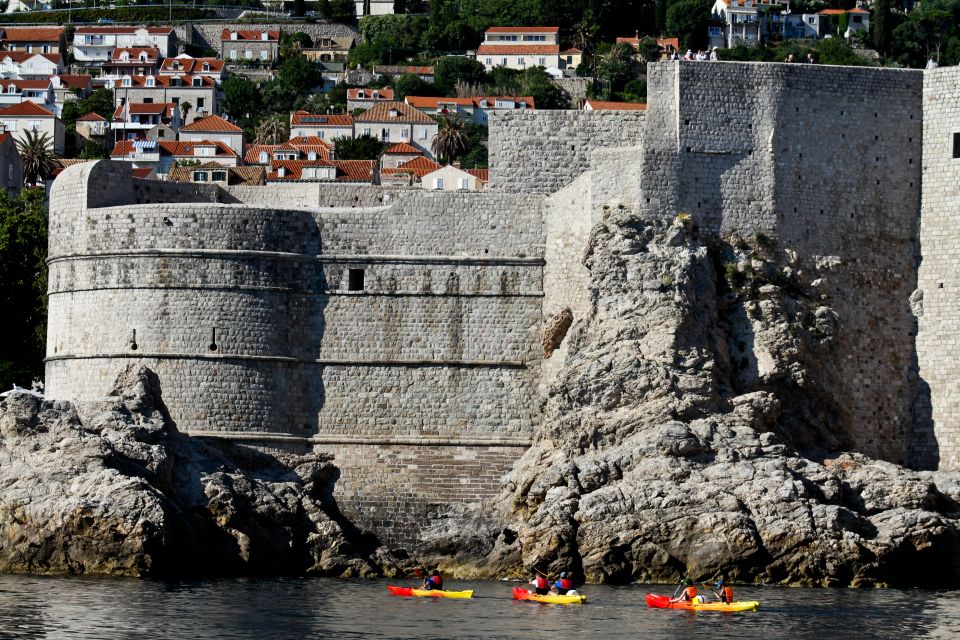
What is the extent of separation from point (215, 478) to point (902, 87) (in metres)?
17.5

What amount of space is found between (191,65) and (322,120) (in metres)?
21.8

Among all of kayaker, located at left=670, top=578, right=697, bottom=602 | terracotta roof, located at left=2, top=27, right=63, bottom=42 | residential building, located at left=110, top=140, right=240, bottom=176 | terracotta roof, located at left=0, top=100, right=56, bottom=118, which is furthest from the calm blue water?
terracotta roof, located at left=2, top=27, right=63, bottom=42

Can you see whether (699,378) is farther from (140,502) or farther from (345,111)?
(345,111)

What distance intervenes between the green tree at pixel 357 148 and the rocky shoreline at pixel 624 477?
53.4 m

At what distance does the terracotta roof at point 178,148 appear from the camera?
311 ft

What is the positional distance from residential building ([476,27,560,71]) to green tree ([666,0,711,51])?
685 centimetres

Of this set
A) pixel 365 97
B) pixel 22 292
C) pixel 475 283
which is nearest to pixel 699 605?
pixel 475 283

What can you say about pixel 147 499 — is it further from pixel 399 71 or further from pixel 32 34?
pixel 32 34

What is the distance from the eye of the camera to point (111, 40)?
5335 inches

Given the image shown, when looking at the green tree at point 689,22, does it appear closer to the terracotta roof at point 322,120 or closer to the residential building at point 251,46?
the residential building at point 251,46

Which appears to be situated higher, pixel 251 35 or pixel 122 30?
pixel 122 30

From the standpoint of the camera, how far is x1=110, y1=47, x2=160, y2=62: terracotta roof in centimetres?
12862

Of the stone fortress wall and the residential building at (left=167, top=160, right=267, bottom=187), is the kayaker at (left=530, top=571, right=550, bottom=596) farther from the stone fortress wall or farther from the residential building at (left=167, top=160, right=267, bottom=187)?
the residential building at (left=167, top=160, right=267, bottom=187)

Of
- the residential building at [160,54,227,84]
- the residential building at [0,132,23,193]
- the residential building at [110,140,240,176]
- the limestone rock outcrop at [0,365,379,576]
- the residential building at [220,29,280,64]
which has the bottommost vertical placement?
the limestone rock outcrop at [0,365,379,576]
